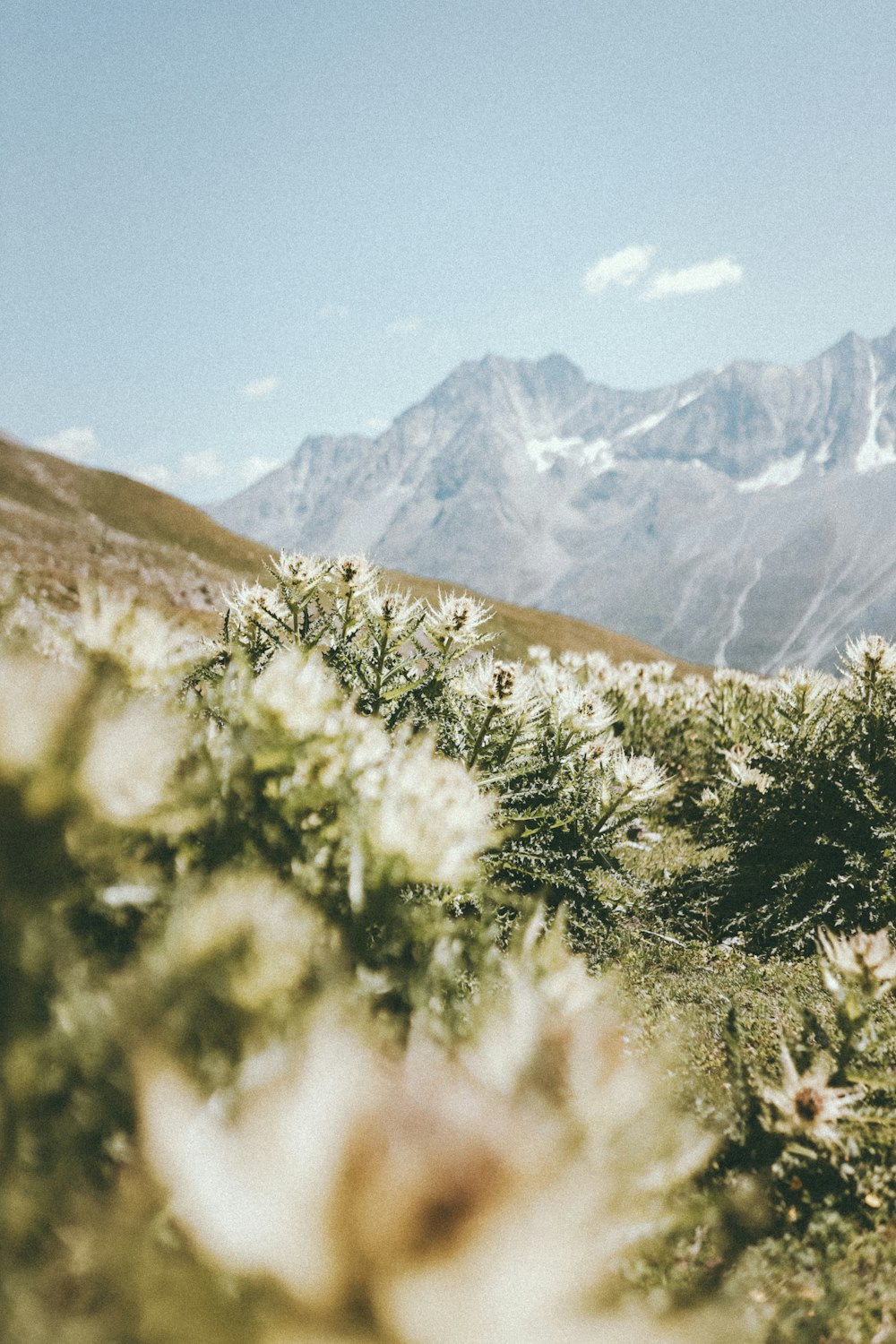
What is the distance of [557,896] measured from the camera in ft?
18.1

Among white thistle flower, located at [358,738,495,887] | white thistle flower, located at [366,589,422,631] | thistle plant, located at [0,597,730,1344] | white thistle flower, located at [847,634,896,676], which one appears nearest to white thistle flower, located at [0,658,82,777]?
thistle plant, located at [0,597,730,1344]

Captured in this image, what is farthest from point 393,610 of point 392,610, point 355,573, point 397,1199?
point 397,1199

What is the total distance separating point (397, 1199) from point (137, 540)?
252 feet

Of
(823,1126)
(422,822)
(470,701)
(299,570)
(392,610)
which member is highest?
(299,570)

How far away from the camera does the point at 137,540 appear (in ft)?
232

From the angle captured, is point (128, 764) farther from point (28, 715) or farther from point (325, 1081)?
point (325, 1081)

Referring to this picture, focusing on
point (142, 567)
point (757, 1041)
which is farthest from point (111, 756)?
point (142, 567)

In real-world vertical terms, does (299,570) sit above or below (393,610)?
above

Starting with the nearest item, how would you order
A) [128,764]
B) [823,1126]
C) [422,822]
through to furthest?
[128,764] < [422,822] < [823,1126]

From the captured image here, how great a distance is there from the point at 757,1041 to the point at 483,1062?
3531mm

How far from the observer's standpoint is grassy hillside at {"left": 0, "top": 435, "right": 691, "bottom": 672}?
5569 centimetres

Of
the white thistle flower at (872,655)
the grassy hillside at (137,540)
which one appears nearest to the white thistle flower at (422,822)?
the white thistle flower at (872,655)

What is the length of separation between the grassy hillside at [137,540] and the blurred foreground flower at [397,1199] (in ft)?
164

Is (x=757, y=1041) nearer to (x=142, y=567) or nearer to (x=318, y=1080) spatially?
(x=318, y=1080)
